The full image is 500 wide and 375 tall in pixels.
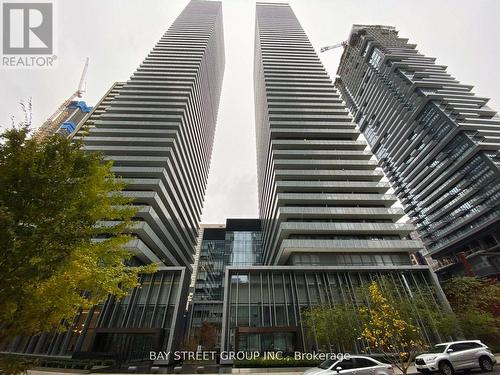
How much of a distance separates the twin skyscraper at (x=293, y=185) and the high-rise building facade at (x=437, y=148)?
0.47m

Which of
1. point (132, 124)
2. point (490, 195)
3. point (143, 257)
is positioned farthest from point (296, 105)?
point (490, 195)

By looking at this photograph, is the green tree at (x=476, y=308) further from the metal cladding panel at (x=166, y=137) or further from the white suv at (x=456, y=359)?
the metal cladding panel at (x=166, y=137)

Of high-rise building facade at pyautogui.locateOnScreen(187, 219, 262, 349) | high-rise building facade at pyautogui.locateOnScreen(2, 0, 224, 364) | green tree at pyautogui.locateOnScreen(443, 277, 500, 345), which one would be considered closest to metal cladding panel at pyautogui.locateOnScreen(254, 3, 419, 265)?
green tree at pyautogui.locateOnScreen(443, 277, 500, 345)

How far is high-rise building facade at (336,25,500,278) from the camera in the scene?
2279 inches

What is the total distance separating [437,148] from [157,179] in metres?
73.9

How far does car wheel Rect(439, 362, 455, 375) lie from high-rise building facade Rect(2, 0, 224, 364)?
18.0 m

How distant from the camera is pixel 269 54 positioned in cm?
7556

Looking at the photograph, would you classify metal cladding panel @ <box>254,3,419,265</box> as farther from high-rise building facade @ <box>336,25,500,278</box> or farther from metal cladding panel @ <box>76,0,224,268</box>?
high-rise building facade @ <box>336,25,500,278</box>

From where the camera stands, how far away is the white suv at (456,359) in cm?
1397

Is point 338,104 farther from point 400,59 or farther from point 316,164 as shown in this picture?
point 400,59

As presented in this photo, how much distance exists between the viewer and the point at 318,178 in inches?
1758

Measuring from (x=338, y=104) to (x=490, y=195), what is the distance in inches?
1562

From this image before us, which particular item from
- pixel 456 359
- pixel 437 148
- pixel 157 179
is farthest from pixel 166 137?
pixel 437 148

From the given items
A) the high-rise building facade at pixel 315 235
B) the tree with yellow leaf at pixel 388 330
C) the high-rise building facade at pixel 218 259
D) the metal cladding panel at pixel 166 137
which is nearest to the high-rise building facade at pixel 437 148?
the high-rise building facade at pixel 315 235
